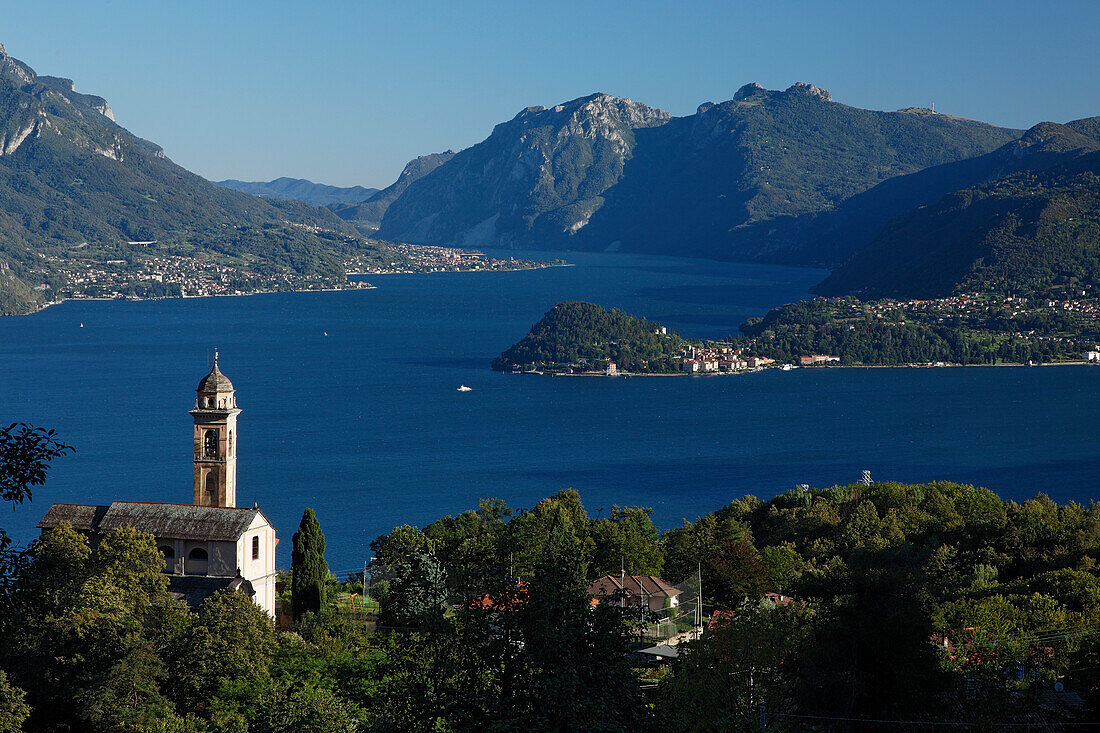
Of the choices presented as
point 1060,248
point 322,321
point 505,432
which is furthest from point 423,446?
point 1060,248

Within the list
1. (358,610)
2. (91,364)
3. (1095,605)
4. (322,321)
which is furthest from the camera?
(322,321)

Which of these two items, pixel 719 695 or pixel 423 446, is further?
pixel 423 446

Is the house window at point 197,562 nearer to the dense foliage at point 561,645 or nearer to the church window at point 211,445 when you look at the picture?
the dense foliage at point 561,645

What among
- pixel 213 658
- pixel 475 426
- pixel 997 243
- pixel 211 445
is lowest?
pixel 475 426

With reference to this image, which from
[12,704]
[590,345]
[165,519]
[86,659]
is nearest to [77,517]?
[165,519]

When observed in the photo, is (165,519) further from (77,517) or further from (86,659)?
(86,659)

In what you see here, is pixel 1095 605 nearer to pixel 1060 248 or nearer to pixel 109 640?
pixel 109 640

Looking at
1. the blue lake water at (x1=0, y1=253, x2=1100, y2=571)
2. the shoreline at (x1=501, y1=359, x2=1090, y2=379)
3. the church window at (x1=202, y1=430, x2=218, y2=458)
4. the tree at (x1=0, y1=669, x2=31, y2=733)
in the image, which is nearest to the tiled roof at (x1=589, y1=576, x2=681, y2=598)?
the church window at (x1=202, y1=430, x2=218, y2=458)
